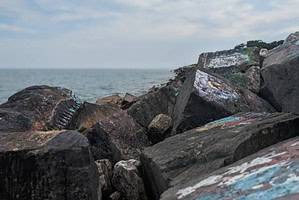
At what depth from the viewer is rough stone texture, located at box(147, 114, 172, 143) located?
7.91 m

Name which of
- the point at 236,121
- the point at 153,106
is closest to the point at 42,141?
the point at 236,121

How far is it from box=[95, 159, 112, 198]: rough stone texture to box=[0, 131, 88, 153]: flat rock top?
0.94m

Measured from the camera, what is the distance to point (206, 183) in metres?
4.34

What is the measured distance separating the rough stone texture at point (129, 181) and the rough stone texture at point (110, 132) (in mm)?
788

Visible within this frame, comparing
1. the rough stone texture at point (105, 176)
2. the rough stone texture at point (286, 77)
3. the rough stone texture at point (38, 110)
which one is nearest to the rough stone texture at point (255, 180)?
the rough stone texture at point (286, 77)

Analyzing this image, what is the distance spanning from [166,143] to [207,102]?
1.29 meters

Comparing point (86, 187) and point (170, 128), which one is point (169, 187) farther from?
point (170, 128)

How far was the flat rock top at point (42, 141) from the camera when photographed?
5367 millimetres

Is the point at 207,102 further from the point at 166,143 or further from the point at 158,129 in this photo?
the point at 166,143

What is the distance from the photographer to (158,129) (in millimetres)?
7934

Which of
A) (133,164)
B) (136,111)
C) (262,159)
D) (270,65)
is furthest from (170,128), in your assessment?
(262,159)

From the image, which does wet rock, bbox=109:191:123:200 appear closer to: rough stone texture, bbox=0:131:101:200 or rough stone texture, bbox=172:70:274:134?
rough stone texture, bbox=0:131:101:200

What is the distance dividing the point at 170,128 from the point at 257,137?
2.97 metres

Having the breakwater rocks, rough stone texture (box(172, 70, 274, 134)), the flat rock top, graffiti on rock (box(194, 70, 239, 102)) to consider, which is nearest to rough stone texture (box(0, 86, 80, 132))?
the breakwater rocks
